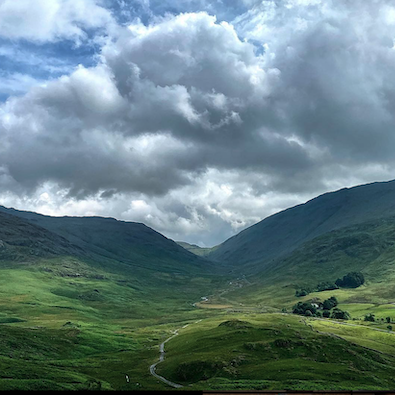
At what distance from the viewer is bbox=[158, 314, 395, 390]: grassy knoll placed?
103m

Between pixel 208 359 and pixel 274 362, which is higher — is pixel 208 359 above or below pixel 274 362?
above

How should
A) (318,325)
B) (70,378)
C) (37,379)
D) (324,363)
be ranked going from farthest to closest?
(318,325) < (324,363) < (70,378) < (37,379)

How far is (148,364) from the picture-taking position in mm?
134625

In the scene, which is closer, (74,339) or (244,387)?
(244,387)

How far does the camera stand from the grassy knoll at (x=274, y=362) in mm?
103188

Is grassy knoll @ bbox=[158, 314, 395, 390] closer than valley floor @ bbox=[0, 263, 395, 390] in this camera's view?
No

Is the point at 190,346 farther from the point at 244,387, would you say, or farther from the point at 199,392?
the point at 199,392

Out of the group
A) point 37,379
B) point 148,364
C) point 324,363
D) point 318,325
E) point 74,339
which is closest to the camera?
point 37,379

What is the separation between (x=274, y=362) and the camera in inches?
4882

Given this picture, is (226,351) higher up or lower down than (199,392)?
lower down

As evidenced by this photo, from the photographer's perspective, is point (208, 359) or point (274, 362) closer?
point (274, 362)

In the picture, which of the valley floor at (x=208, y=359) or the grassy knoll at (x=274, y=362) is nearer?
the valley floor at (x=208, y=359)

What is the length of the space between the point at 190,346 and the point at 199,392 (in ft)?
479

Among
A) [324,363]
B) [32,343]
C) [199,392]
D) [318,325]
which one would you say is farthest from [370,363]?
[199,392]
